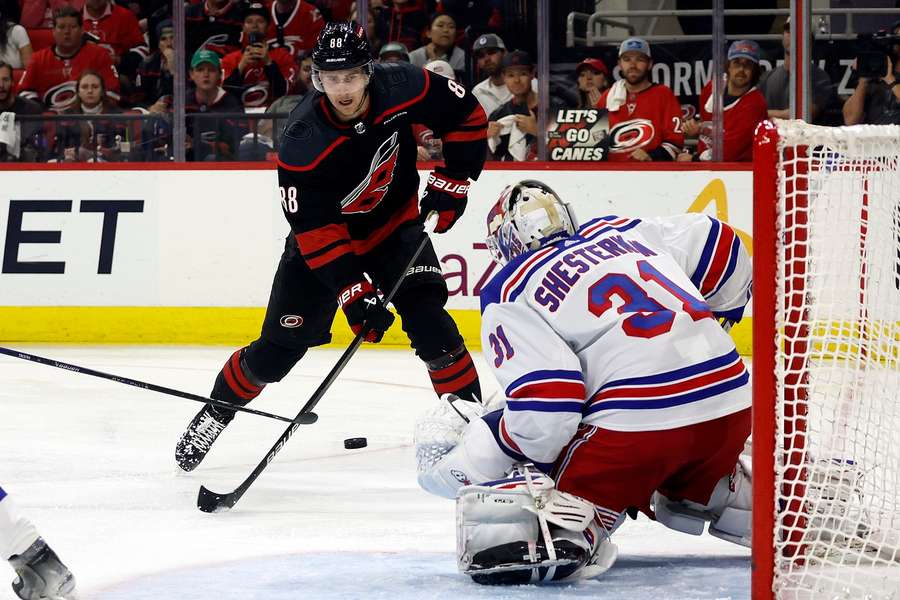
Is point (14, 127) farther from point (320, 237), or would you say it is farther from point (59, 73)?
point (320, 237)

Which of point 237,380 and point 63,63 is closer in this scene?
point 237,380

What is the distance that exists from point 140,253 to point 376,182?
2.91 metres

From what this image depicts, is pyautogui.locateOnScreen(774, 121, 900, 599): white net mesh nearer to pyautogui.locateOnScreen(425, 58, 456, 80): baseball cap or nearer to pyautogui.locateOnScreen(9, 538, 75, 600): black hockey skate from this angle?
pyautogui.locateOnScreen(9, 538, 75, 600): black hockey skate

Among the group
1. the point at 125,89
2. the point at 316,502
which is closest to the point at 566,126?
the point at 125,89

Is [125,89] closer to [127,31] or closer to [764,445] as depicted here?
[127,31]

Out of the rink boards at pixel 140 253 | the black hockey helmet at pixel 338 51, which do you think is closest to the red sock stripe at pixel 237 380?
the black hockey helmet at pixel 338 51

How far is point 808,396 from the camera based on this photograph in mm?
2084

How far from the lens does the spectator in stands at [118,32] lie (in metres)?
6.36

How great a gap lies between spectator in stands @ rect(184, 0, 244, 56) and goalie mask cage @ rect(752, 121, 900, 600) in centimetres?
445

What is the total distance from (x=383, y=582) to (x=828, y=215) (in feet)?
3.09

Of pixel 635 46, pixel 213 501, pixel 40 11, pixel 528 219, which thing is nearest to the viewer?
pixel 528 219

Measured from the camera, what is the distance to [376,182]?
3471 millimetres

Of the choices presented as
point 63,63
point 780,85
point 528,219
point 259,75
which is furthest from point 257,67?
point 528,219

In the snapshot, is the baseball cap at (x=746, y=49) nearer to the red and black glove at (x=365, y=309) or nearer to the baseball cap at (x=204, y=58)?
the baseball cap at (x=204, y=58)
